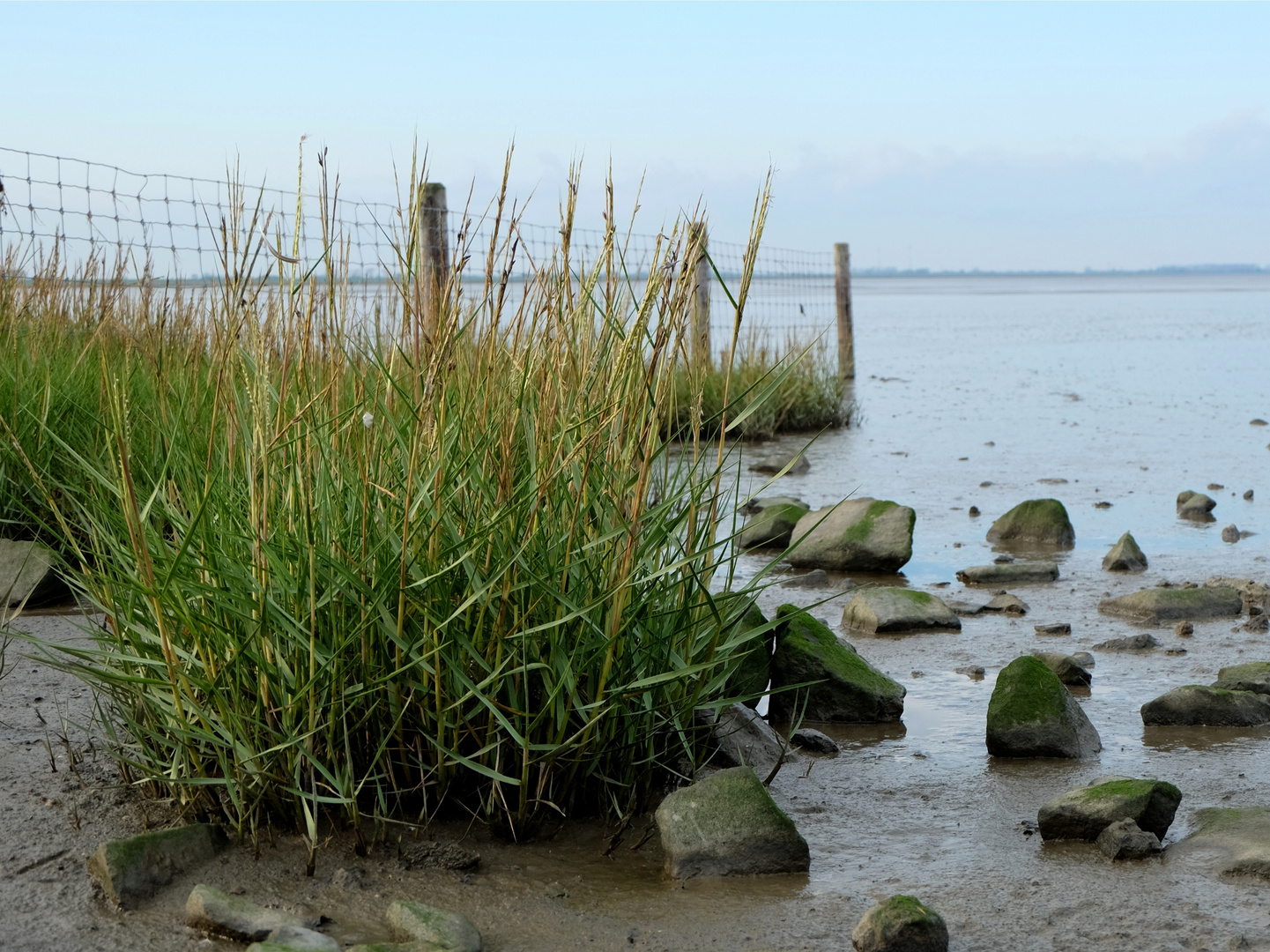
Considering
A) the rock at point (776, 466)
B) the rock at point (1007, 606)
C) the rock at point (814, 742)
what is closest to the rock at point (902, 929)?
the rock at point (814, 742)

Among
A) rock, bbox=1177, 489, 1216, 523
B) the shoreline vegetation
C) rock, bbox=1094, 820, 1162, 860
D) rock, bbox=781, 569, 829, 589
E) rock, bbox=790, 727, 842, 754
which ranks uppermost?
the shoreline vegetation

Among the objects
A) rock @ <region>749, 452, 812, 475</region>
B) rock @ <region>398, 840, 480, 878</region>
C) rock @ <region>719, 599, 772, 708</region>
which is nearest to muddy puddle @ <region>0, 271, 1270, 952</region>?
rock @ <region>398, 840, 480, 878</region>

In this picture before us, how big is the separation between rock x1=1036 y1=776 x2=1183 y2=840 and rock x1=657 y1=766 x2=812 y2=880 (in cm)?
57

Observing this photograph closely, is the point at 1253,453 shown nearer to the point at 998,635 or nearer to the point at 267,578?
the point at 998,635

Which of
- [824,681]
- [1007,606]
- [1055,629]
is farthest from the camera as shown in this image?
[1007,606]

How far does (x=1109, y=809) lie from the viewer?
2496 mm

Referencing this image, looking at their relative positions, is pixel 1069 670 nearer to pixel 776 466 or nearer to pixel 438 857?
pixel 438 857

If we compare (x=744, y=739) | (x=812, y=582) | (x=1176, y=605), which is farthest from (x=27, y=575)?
(x=1176, y=605)

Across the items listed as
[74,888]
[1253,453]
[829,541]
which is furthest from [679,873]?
[1253,453]

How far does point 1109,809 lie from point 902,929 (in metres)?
0.75

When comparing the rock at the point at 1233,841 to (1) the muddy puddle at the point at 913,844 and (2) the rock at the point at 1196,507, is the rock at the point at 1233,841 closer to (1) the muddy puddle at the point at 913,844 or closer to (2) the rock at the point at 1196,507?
(1) the muddy puddle at the point at 913,844

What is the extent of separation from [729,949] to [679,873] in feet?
0.96

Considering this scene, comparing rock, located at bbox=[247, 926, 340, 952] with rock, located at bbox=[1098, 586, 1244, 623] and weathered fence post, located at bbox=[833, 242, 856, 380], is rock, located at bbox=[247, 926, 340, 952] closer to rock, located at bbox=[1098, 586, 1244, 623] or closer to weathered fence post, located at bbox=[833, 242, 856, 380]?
rock, located at bbox=[1098, 586, 1244, 623]

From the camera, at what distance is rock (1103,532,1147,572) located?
5.25m
